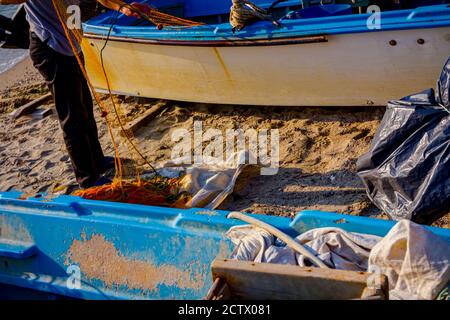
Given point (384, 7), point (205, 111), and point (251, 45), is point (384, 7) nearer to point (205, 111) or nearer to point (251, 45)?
point (251, 45)

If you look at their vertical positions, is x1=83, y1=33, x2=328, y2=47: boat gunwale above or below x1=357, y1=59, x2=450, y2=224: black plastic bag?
above

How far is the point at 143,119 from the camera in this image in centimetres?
569

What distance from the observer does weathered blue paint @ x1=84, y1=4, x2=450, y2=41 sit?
4.17m

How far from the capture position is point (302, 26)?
4.63 metres

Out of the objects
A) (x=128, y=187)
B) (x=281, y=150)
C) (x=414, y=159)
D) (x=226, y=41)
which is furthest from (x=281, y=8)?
(x=414, y=159)

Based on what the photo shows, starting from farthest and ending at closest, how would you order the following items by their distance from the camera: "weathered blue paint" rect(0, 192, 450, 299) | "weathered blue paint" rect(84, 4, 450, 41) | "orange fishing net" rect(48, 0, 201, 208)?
"weathered blue paint" rect(84, 4, 450, 41)
"orange fishing net" rect(48, 0, 201, 208)
"weathered blue paint" rect(0, 192, 450, 299)

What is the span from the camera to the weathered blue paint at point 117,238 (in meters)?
2.86

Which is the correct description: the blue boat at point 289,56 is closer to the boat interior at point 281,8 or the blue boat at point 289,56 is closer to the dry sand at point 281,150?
the boat interior at point 281,8

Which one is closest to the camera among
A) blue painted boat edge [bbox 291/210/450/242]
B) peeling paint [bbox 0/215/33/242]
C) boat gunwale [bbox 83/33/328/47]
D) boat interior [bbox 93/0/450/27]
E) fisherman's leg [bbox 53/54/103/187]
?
A: blue painted boat edge [bbox 291/210/450/242]

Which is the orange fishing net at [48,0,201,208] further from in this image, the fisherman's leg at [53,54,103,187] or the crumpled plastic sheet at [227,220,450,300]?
the crumpled plastic sheet at [227,220,450,300]

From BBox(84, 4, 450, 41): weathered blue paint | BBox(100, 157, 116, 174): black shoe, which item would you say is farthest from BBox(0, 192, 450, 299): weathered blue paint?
BBox(84, 4, 450, 41): weathered blue paint

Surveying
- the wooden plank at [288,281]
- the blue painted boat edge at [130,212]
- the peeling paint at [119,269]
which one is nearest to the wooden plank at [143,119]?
the blue painted boat edge at [130,212]

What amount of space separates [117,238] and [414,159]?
5.49 ft

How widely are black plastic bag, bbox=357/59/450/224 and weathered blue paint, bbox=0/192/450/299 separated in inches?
35.2
